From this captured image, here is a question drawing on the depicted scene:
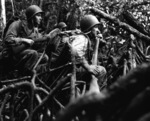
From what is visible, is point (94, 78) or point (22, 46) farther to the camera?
point (22, 46)

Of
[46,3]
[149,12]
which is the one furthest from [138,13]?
[46,3]

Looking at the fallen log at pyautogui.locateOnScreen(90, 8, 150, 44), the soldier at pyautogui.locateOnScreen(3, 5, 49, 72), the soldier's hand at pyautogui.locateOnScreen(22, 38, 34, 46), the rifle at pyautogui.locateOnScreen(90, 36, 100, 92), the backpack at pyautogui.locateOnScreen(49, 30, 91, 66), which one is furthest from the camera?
the soldier at pyautogui.locateOnScreen(3, 5, 49, 72)

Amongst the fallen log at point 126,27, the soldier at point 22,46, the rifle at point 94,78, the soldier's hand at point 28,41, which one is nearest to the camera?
the fallen log at point 126,27

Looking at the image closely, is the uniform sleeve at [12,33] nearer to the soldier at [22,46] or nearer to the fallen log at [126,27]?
the soldier at [22,46]

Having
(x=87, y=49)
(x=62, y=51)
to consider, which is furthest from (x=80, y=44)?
(x=62, y=51)

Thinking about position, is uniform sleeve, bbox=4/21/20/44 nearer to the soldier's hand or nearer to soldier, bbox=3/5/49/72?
soldier, bbox=3/5/49/72

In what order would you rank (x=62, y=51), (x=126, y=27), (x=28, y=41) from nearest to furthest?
(x=126, y=27) → (x=62, y=51) → (x=28, y=41)

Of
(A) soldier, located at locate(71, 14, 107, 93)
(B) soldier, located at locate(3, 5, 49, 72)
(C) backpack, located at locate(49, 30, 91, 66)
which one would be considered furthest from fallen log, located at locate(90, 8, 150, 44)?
(B) soldier, located at locate(3, 5, 49, 72)

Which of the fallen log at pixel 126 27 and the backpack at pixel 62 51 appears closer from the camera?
the fallen log at pixel 126 27

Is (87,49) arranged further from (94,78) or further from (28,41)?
(94,78)

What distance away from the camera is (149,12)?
10.1 metres

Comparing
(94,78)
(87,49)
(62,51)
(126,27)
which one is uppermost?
(126,27)

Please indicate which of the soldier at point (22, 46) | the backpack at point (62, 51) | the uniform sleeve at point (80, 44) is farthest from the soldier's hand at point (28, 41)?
the uniform sleeve at point (80, 44)

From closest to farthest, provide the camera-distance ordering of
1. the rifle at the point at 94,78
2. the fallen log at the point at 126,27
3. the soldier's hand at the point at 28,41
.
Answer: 1. the fallen log at the point at 126,27
2. the rifle at the point at 94,78
3. the soldier's hand at the point at 28,41
